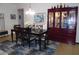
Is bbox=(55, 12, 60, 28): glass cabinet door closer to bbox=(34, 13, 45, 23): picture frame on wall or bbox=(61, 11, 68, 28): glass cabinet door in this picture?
bbox=(61, 11, 68, 28): glass cabinet door

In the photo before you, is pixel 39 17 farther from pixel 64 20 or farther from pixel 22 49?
pixel 22 49

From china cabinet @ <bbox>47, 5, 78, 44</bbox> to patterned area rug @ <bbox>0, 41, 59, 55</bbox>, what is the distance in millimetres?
173

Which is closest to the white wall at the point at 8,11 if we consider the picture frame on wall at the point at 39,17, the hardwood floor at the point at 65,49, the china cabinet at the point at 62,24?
the hardwood floor at the point at 65,49

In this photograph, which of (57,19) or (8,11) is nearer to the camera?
(8,11)

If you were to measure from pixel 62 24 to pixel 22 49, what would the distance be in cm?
90

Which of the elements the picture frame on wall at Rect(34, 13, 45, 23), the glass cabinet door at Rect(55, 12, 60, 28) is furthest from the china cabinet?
the picture frame on wall at Rect(34, 13, 45, 23)

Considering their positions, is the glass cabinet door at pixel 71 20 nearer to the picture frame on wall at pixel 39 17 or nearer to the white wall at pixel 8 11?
the picture frame on wall at pixel 39 17

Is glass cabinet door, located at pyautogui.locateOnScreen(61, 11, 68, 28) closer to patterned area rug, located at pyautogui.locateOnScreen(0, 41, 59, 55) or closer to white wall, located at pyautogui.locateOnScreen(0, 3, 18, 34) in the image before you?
patterned area rug, located at pyautogui.locateOnScreen(0, 41, 59, 55)

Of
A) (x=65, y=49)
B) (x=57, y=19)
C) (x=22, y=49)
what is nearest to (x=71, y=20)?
(x=57, y=19)

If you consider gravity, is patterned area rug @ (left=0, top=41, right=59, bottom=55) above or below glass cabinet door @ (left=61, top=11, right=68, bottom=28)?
below

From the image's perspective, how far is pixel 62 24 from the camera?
2.19 meters

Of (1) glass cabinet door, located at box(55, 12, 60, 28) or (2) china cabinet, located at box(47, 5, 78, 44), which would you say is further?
(1) glass cabinet door, located at box(55, 12, 60, 28)

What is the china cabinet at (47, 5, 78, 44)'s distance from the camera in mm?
2086
